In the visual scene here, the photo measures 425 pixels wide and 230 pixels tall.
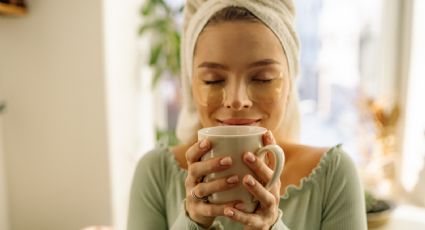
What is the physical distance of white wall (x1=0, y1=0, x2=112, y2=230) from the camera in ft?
5.07

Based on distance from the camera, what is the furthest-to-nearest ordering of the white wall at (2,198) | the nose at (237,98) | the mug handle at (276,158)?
the white wall at (2,198) < the nose at (237,98) < the mug handle at (276,158)

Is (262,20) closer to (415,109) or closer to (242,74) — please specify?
(242,74)

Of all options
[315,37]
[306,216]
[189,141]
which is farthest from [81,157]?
[315,37]

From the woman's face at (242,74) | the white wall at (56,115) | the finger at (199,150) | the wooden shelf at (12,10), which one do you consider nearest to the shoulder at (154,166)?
the woman's face at (242,74)

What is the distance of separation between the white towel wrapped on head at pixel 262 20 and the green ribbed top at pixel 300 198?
0.32ft

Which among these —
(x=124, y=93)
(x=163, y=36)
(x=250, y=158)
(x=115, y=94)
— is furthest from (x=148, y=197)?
(x=163, y=36)

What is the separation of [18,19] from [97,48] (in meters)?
0.38

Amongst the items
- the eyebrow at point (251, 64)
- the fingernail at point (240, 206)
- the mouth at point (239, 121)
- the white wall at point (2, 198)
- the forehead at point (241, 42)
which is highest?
the forehead at point (241, 42)

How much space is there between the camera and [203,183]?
0.52 metres

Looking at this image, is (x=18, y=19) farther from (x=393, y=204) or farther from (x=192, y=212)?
(x=393, y=204)

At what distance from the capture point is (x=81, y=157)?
1.62 m

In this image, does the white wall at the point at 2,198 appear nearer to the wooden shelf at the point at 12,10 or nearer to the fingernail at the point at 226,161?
the wooden shelf at the point at 12,10

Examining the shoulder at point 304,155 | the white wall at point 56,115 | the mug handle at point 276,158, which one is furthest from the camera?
the white wall at point 56,115

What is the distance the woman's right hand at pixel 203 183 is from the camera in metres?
0.50
